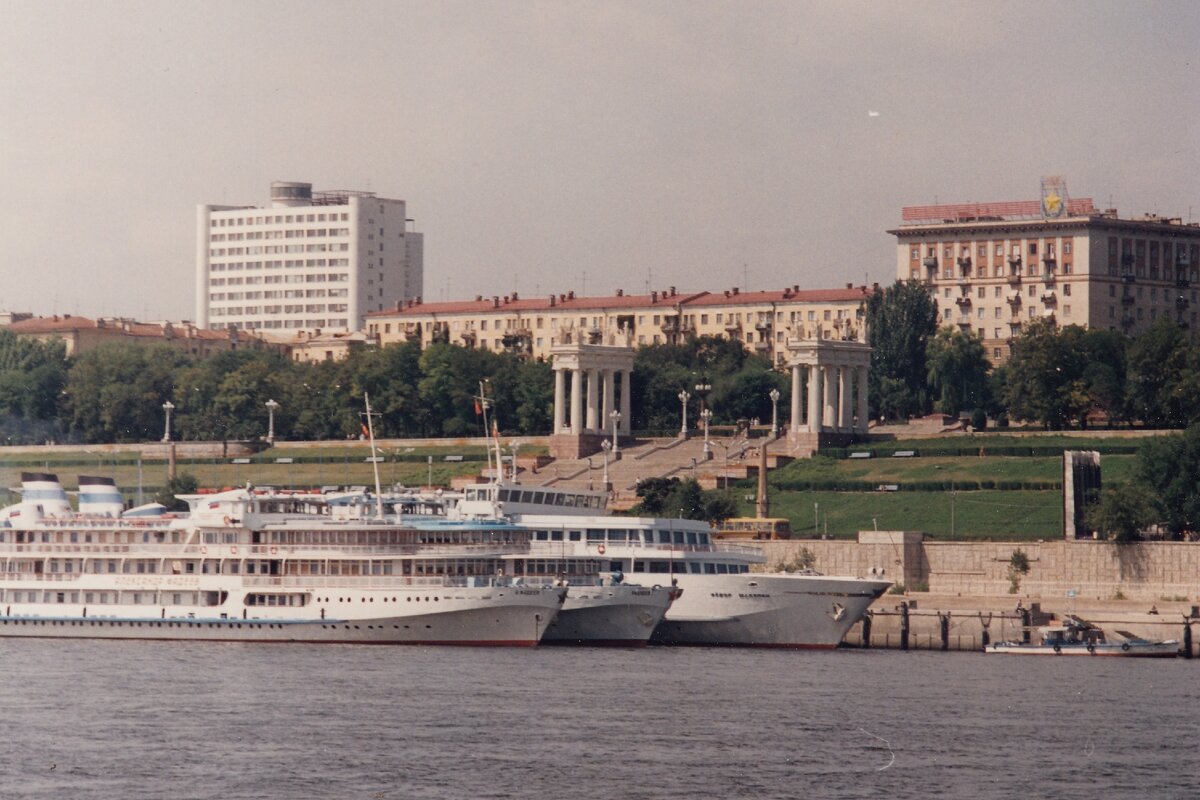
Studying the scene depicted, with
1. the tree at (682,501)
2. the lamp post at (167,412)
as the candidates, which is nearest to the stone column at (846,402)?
the tree at (682,501)

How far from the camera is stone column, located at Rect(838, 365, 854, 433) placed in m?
149

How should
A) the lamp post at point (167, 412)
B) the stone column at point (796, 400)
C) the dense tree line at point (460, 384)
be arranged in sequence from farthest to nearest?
the lamp post at point (167, 412) → the dense tree line at point (460, 384) → the stone column at point (796, 400)

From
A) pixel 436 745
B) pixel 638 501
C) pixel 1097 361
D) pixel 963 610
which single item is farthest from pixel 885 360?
pixel 436 745

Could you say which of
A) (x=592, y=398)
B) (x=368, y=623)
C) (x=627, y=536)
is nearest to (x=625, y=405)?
(x=592, y=398)

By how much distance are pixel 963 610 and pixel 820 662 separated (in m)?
15.2

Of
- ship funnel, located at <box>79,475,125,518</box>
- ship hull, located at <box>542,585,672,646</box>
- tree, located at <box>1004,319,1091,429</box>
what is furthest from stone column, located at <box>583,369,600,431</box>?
ship hull, located at <box>542,585,672,646</box>

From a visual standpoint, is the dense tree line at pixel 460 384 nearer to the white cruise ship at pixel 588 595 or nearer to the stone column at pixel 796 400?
the stone column at pixel 796 400

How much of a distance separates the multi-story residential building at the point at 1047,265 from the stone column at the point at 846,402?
1315 inches

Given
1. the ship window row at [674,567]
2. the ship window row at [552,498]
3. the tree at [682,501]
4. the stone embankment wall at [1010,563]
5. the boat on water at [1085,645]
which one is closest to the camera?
the boat on water at [1085,645]

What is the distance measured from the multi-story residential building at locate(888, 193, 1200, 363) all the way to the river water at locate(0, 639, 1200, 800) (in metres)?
100

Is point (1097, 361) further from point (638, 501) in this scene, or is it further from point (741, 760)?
point (741, 760)

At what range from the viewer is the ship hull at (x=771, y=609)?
9325cm

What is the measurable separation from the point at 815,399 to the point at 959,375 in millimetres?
19963

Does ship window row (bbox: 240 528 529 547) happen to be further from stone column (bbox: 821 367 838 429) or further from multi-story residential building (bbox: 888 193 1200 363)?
multi-story residential building (bbox: 888 193 1200 363)
